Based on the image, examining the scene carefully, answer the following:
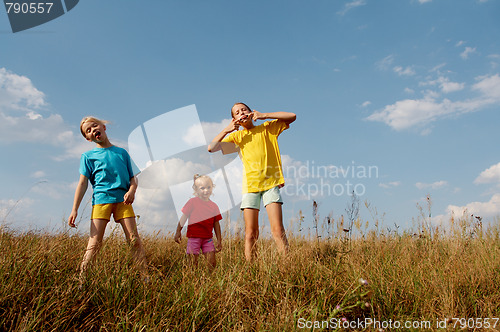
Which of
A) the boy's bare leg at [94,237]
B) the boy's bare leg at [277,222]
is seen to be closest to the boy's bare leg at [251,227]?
the boy's bare leg at [277,222]

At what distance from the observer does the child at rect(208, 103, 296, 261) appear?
3.76 meters

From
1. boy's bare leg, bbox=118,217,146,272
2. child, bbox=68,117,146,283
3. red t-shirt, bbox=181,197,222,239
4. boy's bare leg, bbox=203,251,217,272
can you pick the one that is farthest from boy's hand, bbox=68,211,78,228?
boy's bare leg, bbox=203,251,217,272

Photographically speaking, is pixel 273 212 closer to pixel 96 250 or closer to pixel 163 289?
pixel 163 289

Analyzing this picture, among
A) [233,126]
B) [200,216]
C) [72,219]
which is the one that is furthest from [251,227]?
[72,219]

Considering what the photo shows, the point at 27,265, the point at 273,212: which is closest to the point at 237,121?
the point at 273,212

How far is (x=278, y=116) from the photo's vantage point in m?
4.04

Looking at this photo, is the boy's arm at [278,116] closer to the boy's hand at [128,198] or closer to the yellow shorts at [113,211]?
the boy's hand at [128,198]

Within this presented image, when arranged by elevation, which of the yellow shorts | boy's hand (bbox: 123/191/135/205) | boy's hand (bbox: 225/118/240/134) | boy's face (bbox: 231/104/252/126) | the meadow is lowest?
the meadow

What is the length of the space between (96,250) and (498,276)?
3.92 m

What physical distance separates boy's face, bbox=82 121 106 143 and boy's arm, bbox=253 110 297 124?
1.76 meters

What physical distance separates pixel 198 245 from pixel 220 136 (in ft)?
4.81

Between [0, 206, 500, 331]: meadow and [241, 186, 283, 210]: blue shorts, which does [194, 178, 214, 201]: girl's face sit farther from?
[0, 206, 500, 331]: meadow

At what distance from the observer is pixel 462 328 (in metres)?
2.39

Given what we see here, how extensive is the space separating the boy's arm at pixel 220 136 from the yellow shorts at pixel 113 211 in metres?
1.26
